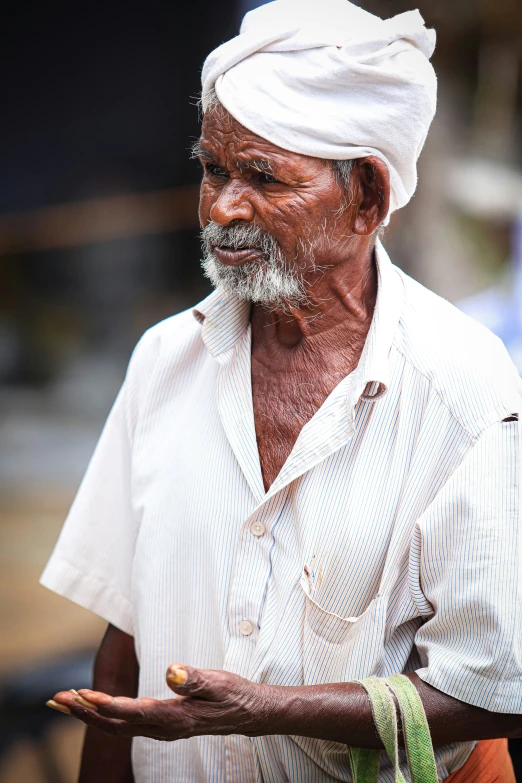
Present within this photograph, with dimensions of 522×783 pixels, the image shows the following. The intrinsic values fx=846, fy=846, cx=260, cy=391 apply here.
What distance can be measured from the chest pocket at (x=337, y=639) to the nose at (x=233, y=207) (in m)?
0.62

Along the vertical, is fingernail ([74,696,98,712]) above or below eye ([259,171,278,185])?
below

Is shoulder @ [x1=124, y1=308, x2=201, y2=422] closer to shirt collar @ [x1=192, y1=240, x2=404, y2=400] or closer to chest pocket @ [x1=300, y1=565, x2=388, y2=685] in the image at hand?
shirt collar @ [x1=192, y1=240, x2=404, y2=400]

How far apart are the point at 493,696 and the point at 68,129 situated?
4.51 metres

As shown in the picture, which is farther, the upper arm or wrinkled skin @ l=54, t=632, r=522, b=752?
the upper arm

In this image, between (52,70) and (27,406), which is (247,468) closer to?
(52,70)

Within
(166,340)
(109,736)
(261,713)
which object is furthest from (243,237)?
(109,736)

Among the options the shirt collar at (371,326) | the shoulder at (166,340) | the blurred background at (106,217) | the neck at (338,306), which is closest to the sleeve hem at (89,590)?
the shoulder at (166,340)

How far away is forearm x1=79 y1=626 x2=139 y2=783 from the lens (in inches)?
74.0

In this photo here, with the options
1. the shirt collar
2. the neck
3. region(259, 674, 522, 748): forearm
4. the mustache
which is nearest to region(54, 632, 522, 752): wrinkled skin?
region(259, 674, 522, 748): forearm

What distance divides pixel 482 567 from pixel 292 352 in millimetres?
549

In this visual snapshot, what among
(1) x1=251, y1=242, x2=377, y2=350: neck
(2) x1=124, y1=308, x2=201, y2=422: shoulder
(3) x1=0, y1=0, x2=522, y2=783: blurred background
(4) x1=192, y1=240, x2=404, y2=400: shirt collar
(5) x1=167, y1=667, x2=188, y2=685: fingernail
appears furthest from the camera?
(3) x1=0, y1=0, x2=522, y2=783: blurred background

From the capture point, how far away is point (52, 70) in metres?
4.73

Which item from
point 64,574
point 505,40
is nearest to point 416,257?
point 505,40

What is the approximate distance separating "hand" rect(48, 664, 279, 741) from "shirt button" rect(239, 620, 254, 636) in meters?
0.16
